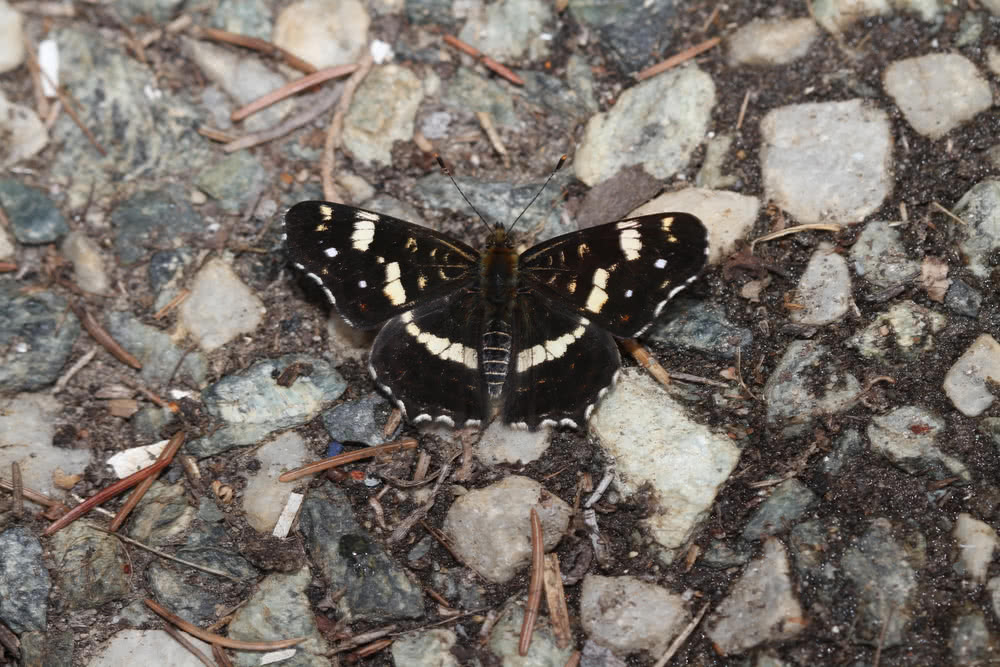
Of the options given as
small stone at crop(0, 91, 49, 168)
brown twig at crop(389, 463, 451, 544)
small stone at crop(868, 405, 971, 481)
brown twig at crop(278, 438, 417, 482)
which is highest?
small stone at crop(0, 91, 49, 168)

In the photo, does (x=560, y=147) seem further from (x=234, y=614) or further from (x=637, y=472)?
(x=234, y=614)

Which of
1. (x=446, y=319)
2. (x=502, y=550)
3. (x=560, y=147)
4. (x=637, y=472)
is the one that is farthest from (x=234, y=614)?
(x=560, y=147)

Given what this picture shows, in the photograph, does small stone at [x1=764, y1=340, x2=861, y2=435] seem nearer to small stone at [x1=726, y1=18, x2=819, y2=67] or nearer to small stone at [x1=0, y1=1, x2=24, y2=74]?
small stone at [x1=726, y1=18, x2=819, y2=67]

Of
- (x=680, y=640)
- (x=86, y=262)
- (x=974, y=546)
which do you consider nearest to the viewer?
(x=974, y=546)

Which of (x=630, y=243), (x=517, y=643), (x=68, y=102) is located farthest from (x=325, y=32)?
(x=517, y=643)

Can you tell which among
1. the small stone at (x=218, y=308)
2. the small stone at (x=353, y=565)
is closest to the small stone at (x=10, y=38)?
the small stone at (x=218, y=308)

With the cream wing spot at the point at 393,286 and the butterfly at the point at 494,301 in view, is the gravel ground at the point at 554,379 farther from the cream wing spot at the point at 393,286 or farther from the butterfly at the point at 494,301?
the cream wing spot at the point at 393,286

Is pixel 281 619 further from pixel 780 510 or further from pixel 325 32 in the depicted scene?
pixel 325 32

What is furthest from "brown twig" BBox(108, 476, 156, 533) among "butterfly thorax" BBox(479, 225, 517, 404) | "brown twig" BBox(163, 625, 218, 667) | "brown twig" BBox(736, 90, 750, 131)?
"brown twig" BBox(736, 90, 750, 131)
